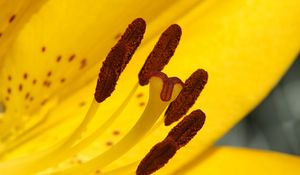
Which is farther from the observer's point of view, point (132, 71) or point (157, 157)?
point (132, 71)

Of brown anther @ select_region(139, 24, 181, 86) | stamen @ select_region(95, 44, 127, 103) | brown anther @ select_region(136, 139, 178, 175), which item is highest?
stamen @ select_region(95, 44, 127, 103)

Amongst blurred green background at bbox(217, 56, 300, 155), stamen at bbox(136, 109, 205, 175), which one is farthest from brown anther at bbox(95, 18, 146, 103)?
blurred green background at bbox(217, 56, 300, 155)

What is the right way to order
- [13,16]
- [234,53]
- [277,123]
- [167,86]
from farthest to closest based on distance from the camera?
[277,123]
[234,53]
[13,16]
[167,86]

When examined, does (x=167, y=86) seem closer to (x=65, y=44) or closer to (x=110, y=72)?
→ (x=110, y=72)

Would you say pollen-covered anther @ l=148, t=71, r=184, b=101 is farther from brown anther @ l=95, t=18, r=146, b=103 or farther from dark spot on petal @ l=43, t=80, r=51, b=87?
dark spot on petal @ l=43, t=80, r=51, b=87

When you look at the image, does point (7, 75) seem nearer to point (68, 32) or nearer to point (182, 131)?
point (68, 32)

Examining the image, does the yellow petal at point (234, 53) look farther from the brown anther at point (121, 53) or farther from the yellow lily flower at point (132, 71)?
the brown anther at point (121, 53)

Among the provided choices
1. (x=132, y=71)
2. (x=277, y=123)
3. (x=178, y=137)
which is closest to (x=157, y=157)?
(x=178, y=137)

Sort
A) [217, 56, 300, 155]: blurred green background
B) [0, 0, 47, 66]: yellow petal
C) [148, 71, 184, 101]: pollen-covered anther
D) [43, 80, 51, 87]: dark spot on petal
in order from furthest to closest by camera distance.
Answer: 1. [217, 56, 300, 155]: blurred green background
2. [43, 80, 51, 87]: dark spot on petal
3. [0, 0, 47, 66]: yellow petal
4. [148, 71, 184, 101]: pollen-covered anther

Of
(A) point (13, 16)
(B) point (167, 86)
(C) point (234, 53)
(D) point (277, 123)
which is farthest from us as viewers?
(D) point (277, 123)
